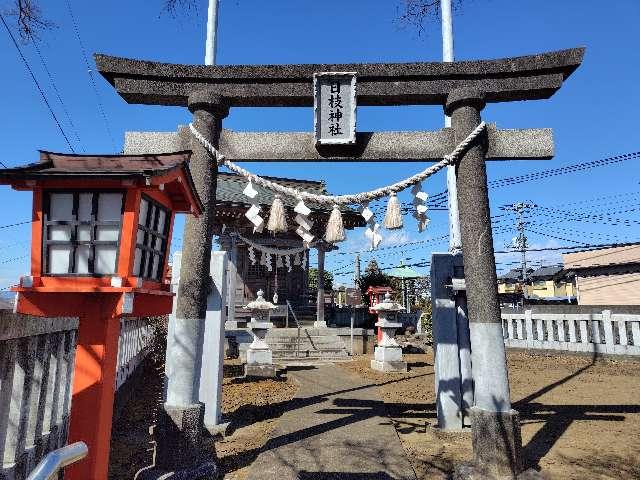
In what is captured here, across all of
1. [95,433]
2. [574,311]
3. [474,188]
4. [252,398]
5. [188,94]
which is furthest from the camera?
[574,311]

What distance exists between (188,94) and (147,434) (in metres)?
4.83

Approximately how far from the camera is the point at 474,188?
4422mm

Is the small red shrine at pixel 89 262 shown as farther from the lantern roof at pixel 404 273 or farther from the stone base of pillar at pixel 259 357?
the lantern roof at pixel 404 273

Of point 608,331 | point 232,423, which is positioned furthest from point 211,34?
point 608,331

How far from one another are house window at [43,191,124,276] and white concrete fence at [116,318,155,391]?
11.2 ft

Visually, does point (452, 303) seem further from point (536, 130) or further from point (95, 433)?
point (95, 433)

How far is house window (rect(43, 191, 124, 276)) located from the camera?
8.57 feet

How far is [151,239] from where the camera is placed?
3072 mm

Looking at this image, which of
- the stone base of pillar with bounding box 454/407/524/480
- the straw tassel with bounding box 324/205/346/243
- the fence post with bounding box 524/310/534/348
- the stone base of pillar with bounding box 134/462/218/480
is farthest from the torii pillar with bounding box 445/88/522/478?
the fence post with bounding box 524/310/534/348

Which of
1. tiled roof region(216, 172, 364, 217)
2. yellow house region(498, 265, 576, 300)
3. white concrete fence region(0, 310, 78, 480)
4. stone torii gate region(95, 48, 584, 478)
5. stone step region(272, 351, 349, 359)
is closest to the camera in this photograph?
white concrete fence region(0, 310, 78, 480)

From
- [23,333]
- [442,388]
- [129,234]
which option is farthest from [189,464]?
[442,388]

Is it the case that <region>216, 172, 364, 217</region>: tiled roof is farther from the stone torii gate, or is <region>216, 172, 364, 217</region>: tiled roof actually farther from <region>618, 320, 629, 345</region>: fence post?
<region>618, 320, 629, 345</region>: fence post

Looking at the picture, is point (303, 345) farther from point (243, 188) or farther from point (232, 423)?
point (243, 188)

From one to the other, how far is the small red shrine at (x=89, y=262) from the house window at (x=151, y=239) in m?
0.04
